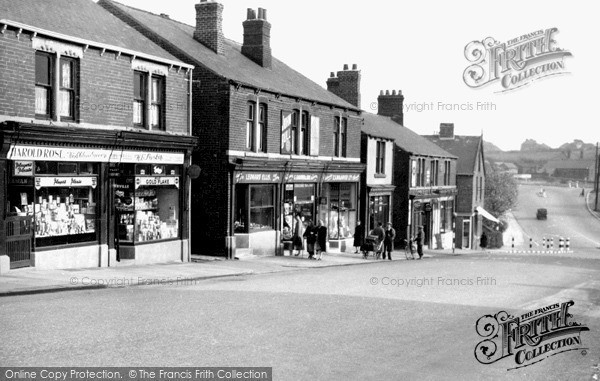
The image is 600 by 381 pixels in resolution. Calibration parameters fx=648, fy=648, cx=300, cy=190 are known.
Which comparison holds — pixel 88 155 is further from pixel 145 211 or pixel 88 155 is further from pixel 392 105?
pixel 392 105

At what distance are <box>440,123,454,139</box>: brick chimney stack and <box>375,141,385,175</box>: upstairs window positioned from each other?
23.4m

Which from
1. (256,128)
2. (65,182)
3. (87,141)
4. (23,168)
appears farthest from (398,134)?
(23,168)

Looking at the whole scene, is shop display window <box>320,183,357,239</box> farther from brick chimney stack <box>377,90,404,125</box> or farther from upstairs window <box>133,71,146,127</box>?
brick chimney stack <box>377,90,404,125</box>

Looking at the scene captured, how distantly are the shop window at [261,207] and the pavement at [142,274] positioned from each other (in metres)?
1.34

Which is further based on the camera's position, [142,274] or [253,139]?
[253,139]

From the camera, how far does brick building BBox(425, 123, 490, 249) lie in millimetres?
54000

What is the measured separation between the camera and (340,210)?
3256 cm

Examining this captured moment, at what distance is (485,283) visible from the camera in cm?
1878

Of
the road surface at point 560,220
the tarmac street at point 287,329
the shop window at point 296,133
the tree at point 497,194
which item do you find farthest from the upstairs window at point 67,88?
the tree at point 497,194

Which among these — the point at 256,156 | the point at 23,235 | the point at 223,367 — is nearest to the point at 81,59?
the point at 23,235

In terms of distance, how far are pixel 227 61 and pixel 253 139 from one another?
3.66 metres

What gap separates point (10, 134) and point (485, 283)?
13.3 m

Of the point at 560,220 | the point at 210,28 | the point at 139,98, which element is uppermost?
the point at 210,28

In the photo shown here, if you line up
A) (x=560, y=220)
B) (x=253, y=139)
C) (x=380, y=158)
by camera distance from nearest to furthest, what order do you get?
(x=253, y=139) → (x=380, y=158) → (x=560, y=220)
